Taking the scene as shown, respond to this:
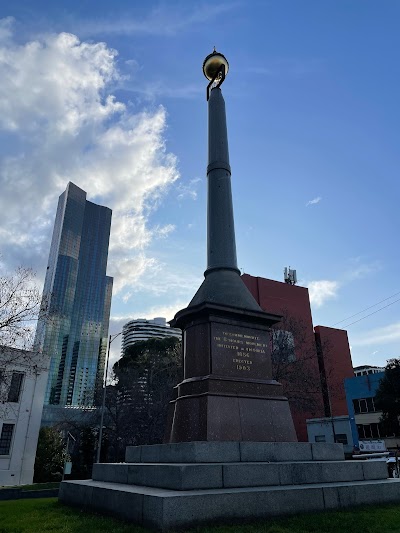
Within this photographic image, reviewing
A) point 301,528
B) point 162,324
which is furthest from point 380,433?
point 162,324

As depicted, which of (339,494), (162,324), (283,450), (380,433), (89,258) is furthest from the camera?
(89,258)

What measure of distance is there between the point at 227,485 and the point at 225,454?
1.01 metres

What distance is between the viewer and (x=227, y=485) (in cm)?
713

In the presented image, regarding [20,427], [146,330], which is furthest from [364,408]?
[146,330]

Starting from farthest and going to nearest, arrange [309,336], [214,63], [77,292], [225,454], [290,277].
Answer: [77,292] < [290,277] < [309,336] < [214,63] < [225,454]

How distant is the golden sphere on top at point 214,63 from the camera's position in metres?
18.0

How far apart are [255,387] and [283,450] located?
1655mm

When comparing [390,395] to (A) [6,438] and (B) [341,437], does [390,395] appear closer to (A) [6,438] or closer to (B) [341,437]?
(B) [341,437]

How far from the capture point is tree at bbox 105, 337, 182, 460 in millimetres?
31594

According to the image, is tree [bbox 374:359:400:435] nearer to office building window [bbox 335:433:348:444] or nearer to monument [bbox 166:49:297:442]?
office building window [bbox 335:433:348:444]

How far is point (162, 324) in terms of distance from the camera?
116 metres

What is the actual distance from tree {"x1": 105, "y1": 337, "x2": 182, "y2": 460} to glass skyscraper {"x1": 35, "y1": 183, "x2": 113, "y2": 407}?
2434 inches

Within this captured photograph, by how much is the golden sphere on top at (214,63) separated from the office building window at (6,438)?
104ft

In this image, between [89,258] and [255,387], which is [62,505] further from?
[89,258]
